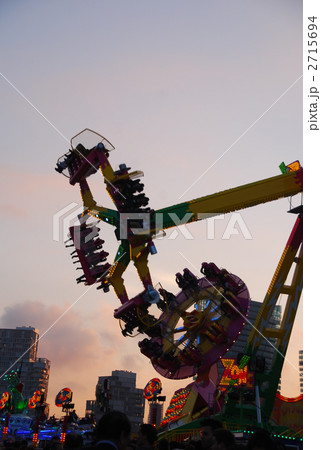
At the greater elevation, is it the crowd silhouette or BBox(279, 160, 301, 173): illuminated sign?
BBox(279, 160, 301, 173): illuminated sign

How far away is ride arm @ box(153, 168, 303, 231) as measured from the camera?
25.3 m

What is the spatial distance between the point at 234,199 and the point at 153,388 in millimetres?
21186

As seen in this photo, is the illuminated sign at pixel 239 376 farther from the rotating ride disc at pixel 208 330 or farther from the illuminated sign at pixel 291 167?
the illuminated sign at pixel 291 167

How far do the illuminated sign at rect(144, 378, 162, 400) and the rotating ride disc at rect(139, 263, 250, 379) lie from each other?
20.2 feet

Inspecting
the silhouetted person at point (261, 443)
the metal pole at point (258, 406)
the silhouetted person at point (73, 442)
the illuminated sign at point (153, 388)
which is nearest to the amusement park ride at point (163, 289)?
the metal pole at point (258, 406)

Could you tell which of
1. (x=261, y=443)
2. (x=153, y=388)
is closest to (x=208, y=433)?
(x=261, y=443)

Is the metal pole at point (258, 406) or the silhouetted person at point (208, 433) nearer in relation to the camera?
the silhouetted person at point (208, 433)

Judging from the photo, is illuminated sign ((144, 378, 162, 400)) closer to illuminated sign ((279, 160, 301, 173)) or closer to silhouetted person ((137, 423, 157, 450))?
illuminated sign ((279, 160, 301, 173))

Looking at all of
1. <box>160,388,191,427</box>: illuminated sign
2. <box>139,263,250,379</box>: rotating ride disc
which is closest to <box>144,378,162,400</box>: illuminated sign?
<box>160,388,191,427</box>: illuminated sign

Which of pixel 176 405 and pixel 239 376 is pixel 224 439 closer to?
pixel 239 376

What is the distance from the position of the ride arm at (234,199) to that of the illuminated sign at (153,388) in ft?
64.3

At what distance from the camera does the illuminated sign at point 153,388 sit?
1628 inches
